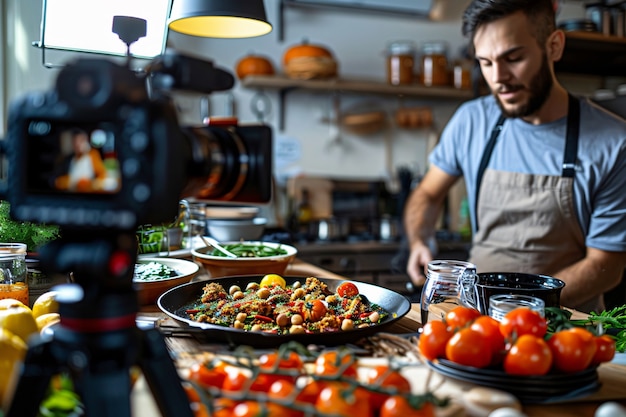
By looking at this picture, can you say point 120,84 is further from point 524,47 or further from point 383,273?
point 383,273

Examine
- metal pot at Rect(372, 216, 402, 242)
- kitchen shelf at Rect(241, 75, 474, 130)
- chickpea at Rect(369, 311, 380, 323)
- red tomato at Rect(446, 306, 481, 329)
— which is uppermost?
kitchen shelf at Rect(241, 75, 474, 130)

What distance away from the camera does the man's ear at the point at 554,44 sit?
2.53 metres

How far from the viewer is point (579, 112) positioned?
254 centimetres

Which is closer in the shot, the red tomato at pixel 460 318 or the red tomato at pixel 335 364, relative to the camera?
the red tomato at pixel 335 364

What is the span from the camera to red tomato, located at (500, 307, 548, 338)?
1.08 metres

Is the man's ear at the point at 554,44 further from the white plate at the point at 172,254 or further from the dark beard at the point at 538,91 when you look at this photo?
the white plate at the point at 172,254

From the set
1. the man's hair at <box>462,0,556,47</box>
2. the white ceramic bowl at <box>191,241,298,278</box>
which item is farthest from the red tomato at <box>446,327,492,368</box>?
the man's hair at <box>462,0,556,47</box>

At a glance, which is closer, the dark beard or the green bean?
the green bean

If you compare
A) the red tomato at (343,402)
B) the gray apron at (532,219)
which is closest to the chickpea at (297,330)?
the red tomato at (343,402)

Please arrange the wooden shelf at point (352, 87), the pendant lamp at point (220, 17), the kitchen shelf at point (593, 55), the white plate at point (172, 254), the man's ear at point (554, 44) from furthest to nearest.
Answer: the kitchen shelf at point (593, 55)
the wooden shelf at point (352, 87)
the man's ear at point (554, 44)
the white plate at point (172, 254)
the pendant lamp at point (220, 17)

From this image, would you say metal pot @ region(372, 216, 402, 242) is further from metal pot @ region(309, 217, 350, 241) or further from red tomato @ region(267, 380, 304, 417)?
red tomato @ region(267, 380, 304, 417)

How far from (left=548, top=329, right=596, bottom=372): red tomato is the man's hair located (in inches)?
67.2

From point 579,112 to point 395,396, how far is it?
204cm

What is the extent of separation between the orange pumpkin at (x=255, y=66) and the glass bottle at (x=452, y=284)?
9.93ft
